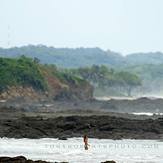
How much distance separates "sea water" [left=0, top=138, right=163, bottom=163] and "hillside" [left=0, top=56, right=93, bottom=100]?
42.4 meters

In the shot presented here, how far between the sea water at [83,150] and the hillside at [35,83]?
1669 inches

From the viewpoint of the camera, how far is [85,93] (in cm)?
9962

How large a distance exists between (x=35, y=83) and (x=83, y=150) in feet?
180

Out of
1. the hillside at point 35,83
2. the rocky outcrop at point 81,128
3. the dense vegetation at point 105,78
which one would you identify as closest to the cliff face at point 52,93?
the hillside at point 35,83

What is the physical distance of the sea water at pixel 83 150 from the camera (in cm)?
3188

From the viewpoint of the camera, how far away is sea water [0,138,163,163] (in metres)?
31.9

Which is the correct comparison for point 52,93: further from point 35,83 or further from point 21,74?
point 21,74

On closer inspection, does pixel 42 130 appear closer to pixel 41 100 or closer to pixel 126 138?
pixel 126 138

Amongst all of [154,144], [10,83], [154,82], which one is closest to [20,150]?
[154,144]

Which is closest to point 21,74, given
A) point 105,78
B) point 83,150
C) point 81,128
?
point 105,78

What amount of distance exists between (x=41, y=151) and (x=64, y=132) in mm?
10910

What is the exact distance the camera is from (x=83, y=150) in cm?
3575

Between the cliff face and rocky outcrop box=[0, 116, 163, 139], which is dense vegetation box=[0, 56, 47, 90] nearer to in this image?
the cliff face

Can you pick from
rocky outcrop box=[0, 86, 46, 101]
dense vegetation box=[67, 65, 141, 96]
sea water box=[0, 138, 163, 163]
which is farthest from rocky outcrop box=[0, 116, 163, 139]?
dense vegetation box=[67, 65, 141, 96]
